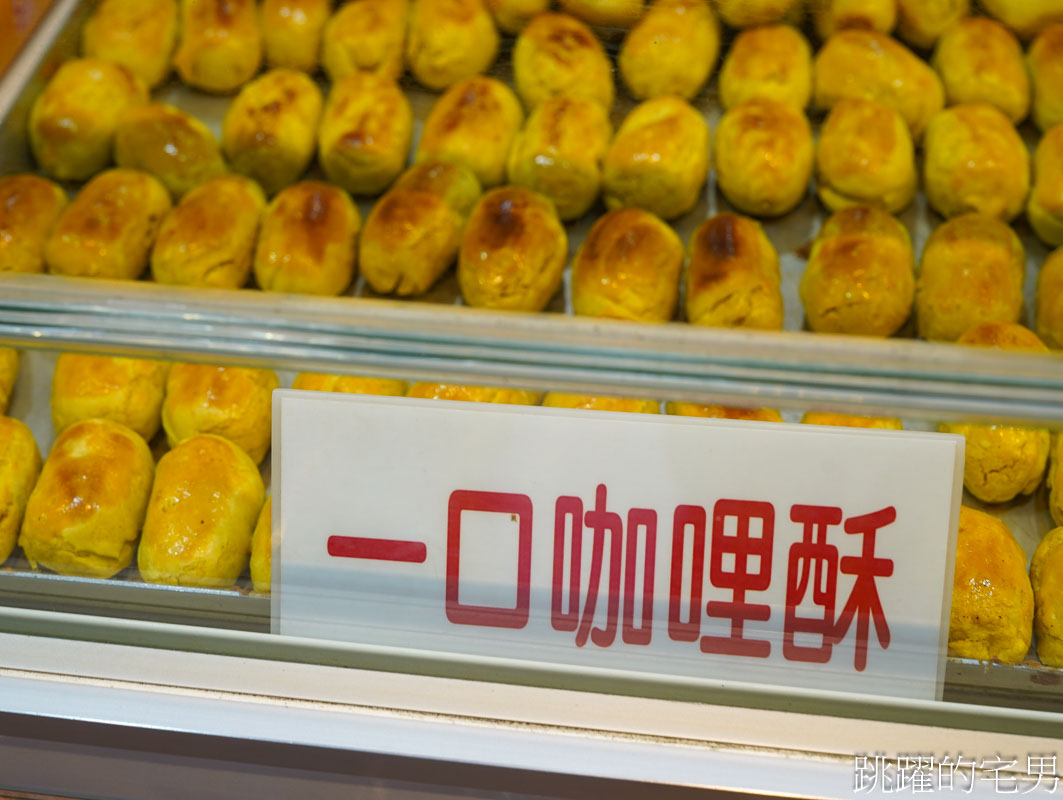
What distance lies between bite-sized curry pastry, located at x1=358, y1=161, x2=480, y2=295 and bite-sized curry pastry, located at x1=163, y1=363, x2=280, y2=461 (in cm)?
22

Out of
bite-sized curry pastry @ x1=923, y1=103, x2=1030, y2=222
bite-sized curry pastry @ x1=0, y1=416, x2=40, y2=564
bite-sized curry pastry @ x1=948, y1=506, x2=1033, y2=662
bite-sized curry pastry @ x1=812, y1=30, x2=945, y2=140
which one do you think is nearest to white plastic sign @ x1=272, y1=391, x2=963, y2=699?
bite-sized curry pastry @ x1=948, y1=506, x2=1033, y2=662

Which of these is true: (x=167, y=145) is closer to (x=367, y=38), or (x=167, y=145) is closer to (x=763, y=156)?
(x=367, y=38)

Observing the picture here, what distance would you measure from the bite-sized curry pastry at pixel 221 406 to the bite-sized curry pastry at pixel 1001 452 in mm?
821

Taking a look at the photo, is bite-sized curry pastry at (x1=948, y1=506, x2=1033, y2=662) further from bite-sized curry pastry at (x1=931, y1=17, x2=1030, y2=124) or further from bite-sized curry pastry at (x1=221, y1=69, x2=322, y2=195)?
bite-sized curry pastry at (x1=221, y1=69, x2=322, y2=195)

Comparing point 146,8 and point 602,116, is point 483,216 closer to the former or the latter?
point 602,116

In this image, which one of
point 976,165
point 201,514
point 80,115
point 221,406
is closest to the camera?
point 201,514

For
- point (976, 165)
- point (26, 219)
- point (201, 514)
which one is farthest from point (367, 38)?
point (976, 165)

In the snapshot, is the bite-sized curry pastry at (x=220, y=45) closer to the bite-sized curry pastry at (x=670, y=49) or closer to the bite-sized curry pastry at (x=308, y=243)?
the bite-sized curry pastry at (x=308, y=243)

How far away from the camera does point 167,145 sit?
4.29 ft

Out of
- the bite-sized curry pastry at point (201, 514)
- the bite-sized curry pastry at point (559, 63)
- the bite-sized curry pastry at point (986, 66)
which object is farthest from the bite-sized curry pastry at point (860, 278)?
the bite-sized curry pastry at point (201, 514)

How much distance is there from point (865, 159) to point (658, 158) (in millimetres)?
282

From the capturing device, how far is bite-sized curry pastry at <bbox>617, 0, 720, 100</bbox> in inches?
38.3

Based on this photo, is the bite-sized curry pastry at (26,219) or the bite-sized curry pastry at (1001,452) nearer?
the bite-sized curry pastry at (1001,452)

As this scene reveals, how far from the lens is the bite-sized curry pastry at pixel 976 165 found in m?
1.22
